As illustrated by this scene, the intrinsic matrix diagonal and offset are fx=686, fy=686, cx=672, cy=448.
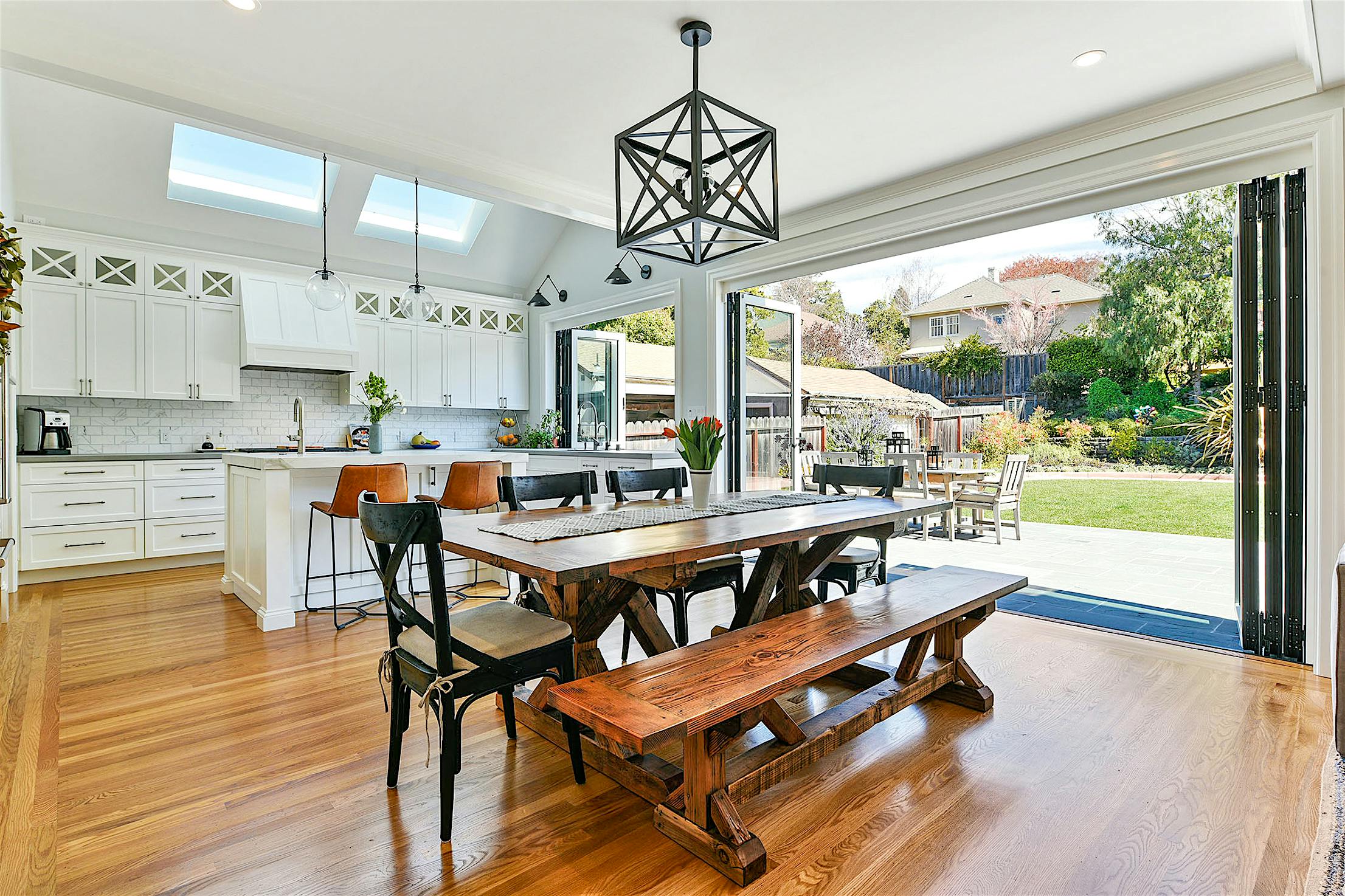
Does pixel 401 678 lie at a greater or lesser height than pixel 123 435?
lesser

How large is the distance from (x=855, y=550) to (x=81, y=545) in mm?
5387

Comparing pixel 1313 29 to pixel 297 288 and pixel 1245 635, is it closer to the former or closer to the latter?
pixel 1245 635

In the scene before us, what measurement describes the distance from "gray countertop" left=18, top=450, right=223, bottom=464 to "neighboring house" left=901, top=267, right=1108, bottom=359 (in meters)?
6.18

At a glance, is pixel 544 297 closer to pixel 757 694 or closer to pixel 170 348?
pixel 170 348

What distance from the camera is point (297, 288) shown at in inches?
243

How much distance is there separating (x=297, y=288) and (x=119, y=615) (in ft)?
10.7

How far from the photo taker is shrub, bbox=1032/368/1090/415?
5.47m

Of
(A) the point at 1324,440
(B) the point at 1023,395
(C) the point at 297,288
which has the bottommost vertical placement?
(A) the point at 1324,440

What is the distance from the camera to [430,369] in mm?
7027

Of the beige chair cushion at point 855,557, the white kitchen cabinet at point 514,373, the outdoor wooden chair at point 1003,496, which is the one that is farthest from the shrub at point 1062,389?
the white kitchen cabinet at point 514,373

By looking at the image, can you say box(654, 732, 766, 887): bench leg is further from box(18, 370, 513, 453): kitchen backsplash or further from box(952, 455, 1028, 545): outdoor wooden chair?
box(18, 370, 513, 453): kitchen backsplash

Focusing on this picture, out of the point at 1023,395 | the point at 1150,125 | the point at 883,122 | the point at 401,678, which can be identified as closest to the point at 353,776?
the point at 401,678

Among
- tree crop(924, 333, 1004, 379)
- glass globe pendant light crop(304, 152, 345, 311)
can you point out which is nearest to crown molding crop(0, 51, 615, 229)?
glass globe pendant light crop(304, 152, 345, 311)

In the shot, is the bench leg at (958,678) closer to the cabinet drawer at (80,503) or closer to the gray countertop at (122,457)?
the gray countertop at (122,457)
